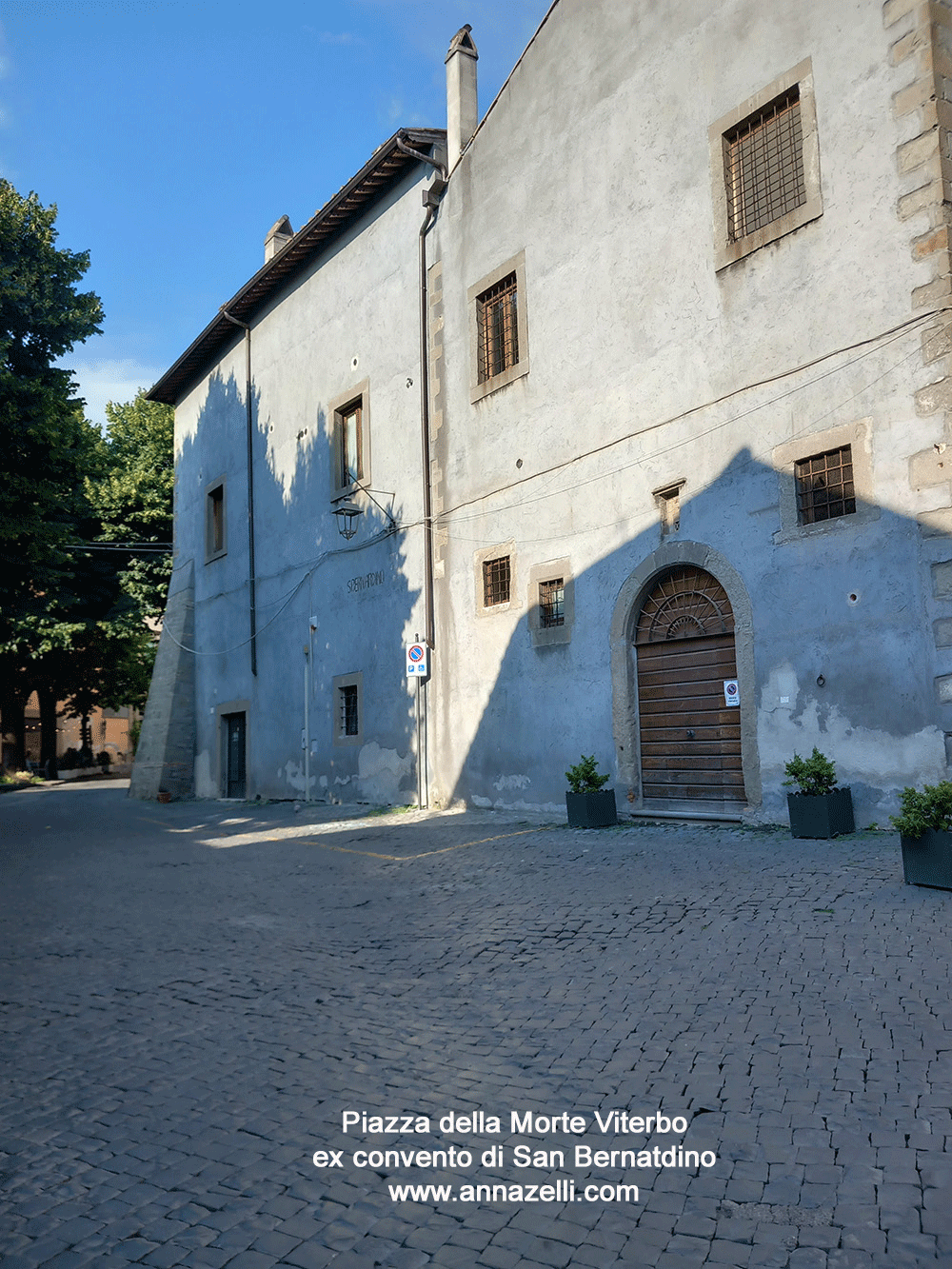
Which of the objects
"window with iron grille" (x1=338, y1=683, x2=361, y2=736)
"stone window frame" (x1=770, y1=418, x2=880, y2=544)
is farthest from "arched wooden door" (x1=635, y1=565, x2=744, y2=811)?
"window with iron grille" (x1=338, y1=683, x2=361, y2=736)

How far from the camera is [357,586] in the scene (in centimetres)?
1661

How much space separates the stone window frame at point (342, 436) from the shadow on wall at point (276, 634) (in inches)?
7.3

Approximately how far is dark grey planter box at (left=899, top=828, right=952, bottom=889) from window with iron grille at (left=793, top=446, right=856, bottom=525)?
148 inches

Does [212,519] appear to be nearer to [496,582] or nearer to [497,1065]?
[496,582]

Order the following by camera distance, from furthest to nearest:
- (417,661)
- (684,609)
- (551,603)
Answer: (417,661), (551,603), (684,609)

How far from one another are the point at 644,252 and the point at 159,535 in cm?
2290

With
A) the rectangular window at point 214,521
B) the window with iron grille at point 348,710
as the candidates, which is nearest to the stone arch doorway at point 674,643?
the window with iron grille at point 348,710

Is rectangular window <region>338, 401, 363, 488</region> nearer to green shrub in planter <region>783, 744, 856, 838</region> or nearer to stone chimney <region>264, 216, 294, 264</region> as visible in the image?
stone chimney <region>264, 216, 294, 264</region>

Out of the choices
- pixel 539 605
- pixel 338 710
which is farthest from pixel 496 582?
pixel 338 710

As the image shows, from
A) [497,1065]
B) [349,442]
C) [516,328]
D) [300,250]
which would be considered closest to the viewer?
[497,1065]

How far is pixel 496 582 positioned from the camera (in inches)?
543

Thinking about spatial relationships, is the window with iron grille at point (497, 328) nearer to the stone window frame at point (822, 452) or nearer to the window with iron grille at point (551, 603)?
the window with iron grille at point (551, 603)

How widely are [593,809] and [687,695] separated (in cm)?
168

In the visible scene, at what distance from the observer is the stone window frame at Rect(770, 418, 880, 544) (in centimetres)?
894
